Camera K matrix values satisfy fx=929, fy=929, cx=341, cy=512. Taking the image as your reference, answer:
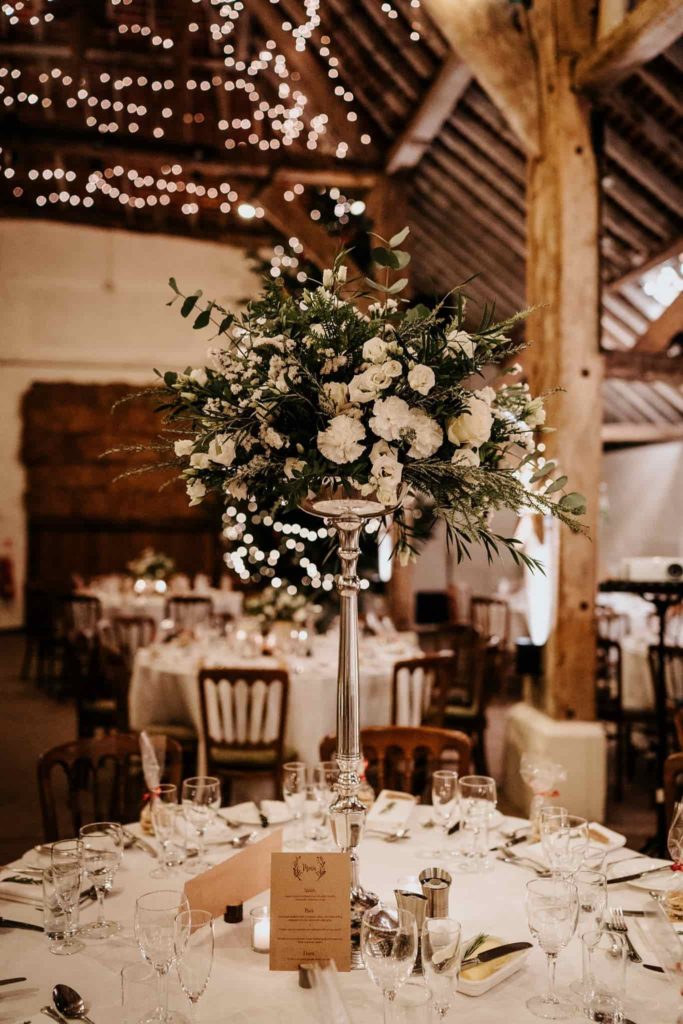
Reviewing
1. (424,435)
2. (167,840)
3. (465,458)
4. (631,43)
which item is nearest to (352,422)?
(424,435)

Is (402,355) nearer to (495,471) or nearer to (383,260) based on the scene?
(383,260)

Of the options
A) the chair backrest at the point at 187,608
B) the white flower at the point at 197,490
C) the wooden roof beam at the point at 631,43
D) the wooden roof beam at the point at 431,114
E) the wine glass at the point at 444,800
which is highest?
the wooden roof beam at the point at 431,114

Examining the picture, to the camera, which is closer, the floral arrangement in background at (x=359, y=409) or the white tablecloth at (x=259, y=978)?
the white tablecloth at (x=259, y=978)

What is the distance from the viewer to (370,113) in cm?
770

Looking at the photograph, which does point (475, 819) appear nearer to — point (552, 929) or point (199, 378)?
point (552, 929)

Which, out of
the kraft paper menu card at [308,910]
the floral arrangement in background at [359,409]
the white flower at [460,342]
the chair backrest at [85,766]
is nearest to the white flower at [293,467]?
the floral arrangement in background at [359,409]

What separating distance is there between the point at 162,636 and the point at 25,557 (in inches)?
258

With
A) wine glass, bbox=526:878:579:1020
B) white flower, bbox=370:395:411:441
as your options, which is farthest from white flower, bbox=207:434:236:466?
wine glass, bbox=526:878:579:1020

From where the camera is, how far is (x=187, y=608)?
8352 millimetres

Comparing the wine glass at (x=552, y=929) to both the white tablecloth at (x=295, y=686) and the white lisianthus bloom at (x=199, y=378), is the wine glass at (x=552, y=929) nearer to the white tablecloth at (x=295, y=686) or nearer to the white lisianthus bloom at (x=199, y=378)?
the white lisianthus bloom at (x=199, y=378)

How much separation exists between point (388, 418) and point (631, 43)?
126 inches

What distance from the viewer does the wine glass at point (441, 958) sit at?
1510 millimetres

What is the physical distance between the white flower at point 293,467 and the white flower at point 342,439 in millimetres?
59

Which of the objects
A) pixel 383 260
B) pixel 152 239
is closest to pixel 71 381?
pixel 152 239
